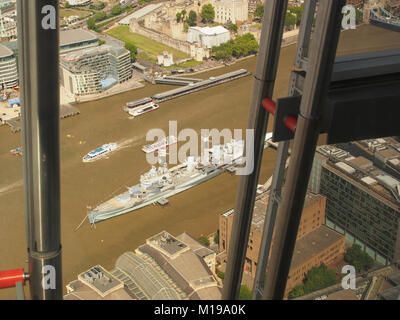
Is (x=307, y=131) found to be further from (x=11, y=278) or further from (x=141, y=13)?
(x=141, y=13)

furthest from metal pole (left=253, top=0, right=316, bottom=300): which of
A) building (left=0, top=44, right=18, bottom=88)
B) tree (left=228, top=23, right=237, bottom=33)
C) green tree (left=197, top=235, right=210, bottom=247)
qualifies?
tree (left=228, top=23, right=237, bottom=33)

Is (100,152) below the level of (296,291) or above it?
below

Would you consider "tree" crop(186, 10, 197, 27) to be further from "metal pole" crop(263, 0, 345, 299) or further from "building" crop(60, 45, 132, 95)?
"metal pole" crop(263, 0, 345, 299)

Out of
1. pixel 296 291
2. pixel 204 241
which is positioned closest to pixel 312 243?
pixel 296 291

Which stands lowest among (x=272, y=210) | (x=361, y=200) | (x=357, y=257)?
(x=357, y=257)

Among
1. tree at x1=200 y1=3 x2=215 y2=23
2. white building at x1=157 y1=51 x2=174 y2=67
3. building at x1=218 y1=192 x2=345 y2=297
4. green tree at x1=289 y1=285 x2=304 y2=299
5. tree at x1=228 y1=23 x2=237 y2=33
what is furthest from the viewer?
tree at x1=200 y1=3 x2=215 y2=23
